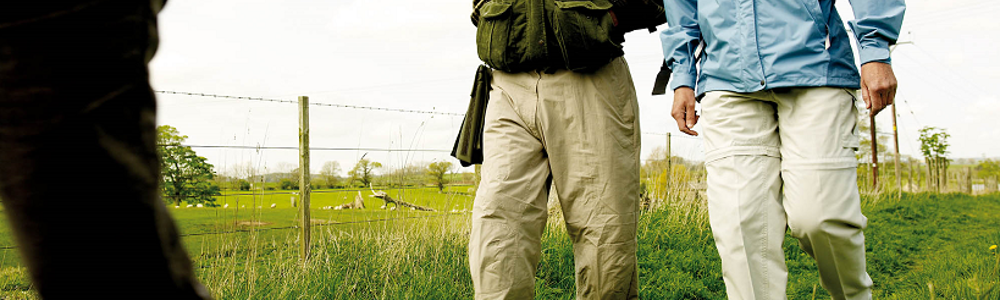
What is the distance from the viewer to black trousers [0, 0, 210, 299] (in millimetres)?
555

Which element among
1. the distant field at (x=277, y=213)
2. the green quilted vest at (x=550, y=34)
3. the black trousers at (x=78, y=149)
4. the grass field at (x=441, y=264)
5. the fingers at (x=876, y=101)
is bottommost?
the grass field at (x=441, y=264)

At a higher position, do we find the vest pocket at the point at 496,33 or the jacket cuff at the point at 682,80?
the vest pocket at the point at 496,33

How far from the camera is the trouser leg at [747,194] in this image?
2.06 m

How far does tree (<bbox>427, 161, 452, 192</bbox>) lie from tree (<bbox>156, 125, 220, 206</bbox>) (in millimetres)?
1788

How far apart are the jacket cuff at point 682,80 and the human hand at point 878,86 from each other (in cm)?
60

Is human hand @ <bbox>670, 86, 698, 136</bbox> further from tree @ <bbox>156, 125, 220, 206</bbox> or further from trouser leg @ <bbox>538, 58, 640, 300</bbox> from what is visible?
tree @ <bbox>156, 125, 220, 206</bbox>

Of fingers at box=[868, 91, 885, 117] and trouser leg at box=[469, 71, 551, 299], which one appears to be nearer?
fingers at box=[868, 91, 885, 117]

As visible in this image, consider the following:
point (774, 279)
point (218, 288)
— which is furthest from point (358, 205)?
point (774, 279)

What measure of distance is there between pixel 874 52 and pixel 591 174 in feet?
3.36

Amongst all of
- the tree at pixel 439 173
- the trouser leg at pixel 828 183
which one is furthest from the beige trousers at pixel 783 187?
the tree at pixel 439 173

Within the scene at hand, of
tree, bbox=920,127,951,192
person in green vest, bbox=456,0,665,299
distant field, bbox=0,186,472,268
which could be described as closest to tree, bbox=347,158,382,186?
distant field, bbox=0,186,472,268

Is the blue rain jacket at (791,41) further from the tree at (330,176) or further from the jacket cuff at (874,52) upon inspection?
the tree at (330,176)

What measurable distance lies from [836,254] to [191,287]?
2.02 metres

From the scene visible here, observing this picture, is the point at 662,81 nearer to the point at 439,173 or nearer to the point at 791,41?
the point at 791,41
